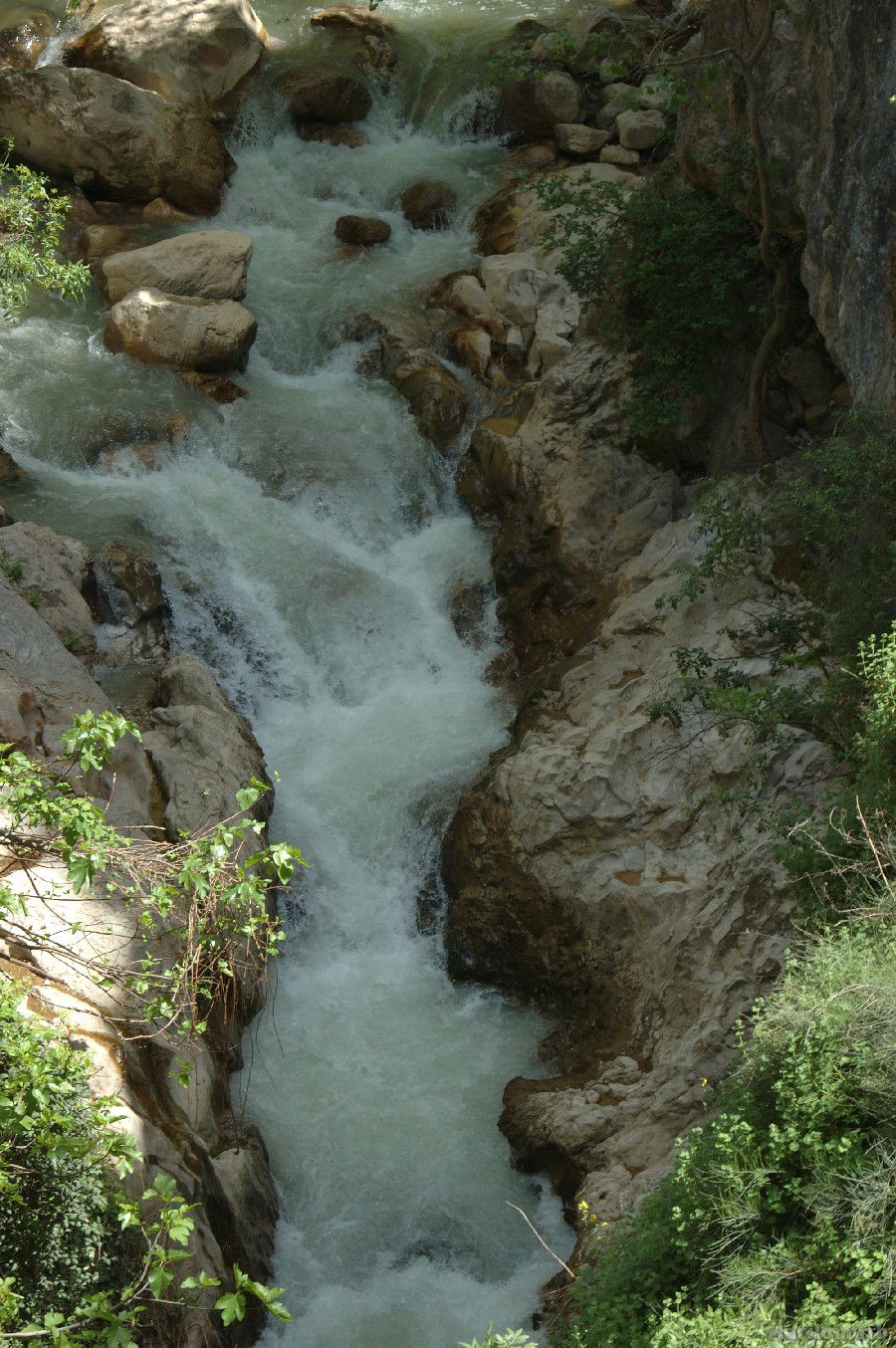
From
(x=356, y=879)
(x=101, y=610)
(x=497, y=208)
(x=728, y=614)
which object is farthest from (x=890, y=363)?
(x=497, y=208)

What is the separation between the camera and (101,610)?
Answer: 38.1 feet

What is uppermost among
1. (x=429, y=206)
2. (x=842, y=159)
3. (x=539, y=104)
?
(x=842, y=159)

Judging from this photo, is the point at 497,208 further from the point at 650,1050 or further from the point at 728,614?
the point at 650,1050

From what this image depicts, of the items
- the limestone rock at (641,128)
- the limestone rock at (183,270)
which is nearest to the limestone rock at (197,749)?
the limestone rock at (183,270)

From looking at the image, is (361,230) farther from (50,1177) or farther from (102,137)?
(50,1177)

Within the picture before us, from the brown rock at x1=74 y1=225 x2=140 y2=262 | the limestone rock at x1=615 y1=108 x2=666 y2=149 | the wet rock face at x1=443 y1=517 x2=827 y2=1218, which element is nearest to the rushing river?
the wet rock face at x1=443 y1=517 x2=827 y2=1218

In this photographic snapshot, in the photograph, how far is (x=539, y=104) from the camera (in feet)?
58.9

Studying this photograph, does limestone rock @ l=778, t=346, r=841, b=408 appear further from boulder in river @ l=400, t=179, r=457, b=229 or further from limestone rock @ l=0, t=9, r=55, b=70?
limestone rock @ l=0, t=9, r=55, b=70

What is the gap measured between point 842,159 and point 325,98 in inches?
458

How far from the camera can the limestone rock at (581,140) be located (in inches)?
679

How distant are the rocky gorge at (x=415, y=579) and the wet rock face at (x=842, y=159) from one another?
38 millimetres

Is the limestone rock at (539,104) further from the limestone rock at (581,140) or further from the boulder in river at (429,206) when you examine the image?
the boulder in river at (429,206)

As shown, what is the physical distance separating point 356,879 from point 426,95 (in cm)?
1320

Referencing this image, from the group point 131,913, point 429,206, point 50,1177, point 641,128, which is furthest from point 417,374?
point 50,1177
